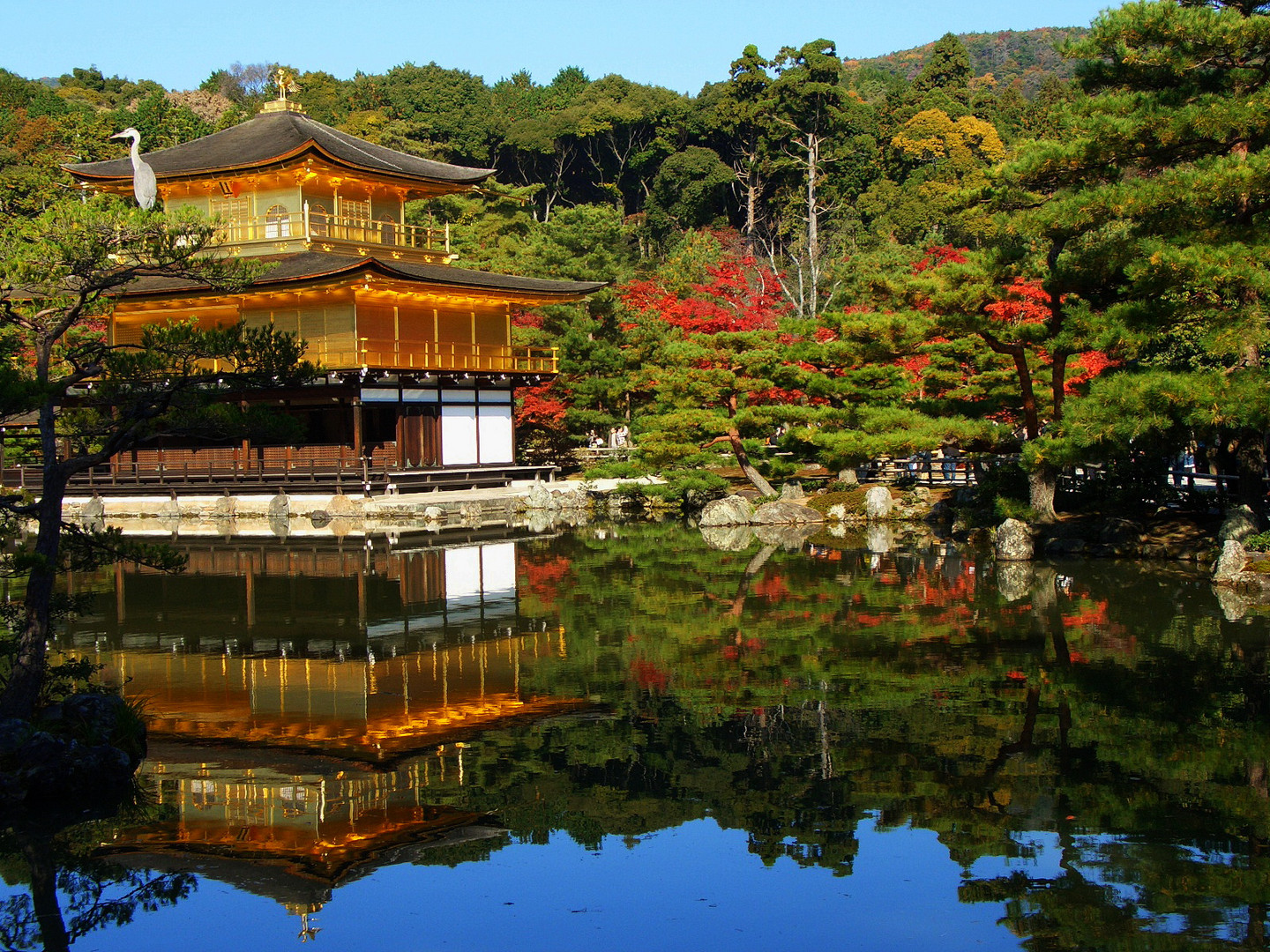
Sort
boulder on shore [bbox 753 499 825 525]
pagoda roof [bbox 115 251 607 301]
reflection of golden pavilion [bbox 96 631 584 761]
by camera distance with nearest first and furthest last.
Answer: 1. reflection of golden pavilion [bbox 96 631 584 761]
2. boulder on shore [bbox 753 499 825 525]
3. pagoda roof [bbox 115 251 607 301]

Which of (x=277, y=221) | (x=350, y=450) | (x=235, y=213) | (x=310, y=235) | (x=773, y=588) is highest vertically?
(x=235, y=213)

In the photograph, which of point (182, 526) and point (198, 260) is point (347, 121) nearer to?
point (182, 526)

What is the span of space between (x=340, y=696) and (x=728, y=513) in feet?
45.7

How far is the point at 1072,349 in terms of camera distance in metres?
16.4

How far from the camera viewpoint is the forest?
13.8 metres

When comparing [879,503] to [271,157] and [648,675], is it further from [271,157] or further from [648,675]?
[271,157]

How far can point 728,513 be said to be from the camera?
2295 centimetres

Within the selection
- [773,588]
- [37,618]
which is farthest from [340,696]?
[773,588]

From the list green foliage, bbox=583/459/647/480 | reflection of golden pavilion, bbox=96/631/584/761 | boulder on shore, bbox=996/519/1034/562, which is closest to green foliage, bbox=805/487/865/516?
green foliage, bbox=583/459/647/480

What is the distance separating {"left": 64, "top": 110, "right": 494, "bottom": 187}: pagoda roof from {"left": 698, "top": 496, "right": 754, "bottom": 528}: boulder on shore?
42.2 ft

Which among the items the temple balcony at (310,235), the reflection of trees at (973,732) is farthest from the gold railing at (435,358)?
the reflection of trees at (973,732)

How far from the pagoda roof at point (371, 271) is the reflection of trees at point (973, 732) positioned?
46.4 ft

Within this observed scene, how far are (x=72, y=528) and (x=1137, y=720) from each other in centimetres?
787

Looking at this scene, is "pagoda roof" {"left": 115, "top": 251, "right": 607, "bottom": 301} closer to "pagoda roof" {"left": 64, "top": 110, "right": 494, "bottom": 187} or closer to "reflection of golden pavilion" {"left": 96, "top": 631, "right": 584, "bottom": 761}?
"pagoda roof" {"left": 64, "top": 110, "right": 494, "bottom": 187}
